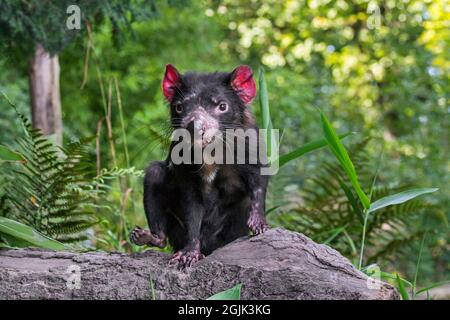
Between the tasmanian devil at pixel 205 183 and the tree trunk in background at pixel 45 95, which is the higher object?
the tree trunk in background at pixel 45 95

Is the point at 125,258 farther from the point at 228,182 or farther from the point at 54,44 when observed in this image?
the point at 54,44

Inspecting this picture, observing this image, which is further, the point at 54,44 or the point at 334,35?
the point at 334,35

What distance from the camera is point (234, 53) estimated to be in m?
15.5

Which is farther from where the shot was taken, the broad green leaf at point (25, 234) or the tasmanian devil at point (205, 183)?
the tasmanian devil at point (205, 183)

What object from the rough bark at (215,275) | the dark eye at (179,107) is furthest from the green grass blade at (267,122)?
the rough bark at (215,275)

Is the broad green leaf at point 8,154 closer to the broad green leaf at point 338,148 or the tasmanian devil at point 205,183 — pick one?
Result: the tasmanian devil at point 205,183

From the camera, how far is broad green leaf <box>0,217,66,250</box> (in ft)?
15.4

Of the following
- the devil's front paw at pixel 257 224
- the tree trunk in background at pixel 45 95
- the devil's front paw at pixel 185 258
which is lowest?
the devil's front paw at pixel 185 258

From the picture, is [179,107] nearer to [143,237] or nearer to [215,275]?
[143,237]

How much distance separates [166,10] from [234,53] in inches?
139

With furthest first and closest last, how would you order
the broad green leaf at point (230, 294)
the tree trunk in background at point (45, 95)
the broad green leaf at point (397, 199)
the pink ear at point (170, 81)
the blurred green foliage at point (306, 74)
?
the blurred green foliage at point (306, 74) < the tree trunk in background at point (45, 95) < the pink ear at point (170, 81) < the broad green leaf at point (397, 199) < the broad green leaf at point (230, 294)

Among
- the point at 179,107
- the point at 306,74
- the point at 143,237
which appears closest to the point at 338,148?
the point at 179,107

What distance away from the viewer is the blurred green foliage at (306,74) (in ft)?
33.7
